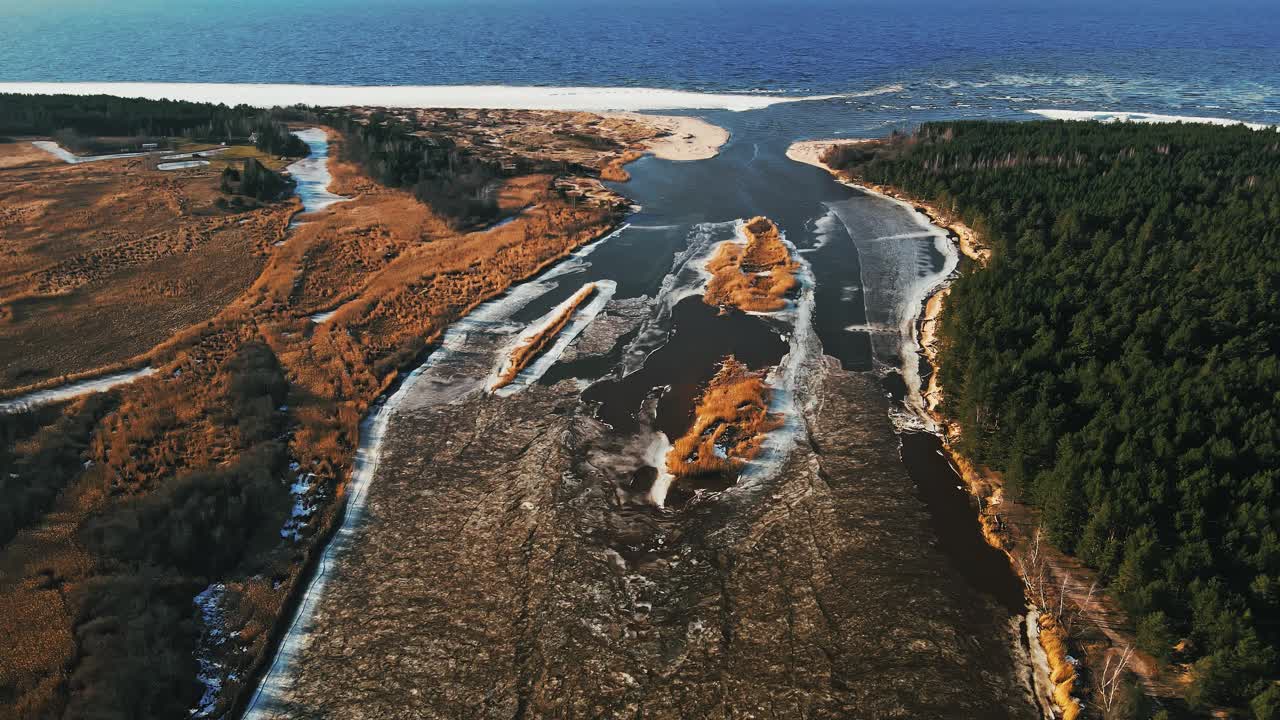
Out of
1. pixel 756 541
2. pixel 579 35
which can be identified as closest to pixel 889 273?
pixel 756 541

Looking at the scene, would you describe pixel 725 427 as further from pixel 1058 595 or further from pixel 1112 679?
pixel 1112 679

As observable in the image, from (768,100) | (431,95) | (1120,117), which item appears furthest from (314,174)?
(1120,117)

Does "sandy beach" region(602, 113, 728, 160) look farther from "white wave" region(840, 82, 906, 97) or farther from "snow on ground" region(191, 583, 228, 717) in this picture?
"snow on ground" region(191, 583, 228, 717)

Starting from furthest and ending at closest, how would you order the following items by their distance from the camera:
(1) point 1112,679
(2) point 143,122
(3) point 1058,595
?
(2) point 143,122 → (3) point 1058,595 → (1) point 1112,679

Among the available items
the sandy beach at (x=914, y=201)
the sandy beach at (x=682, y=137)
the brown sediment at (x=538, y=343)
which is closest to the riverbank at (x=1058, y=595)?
the brown sediment at (x=538, y=343)

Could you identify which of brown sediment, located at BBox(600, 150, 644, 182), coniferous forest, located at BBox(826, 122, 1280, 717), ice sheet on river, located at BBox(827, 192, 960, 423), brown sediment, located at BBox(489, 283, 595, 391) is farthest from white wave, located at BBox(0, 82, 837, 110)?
brown sediment, located at BBox(489, 283, 595, 391)
